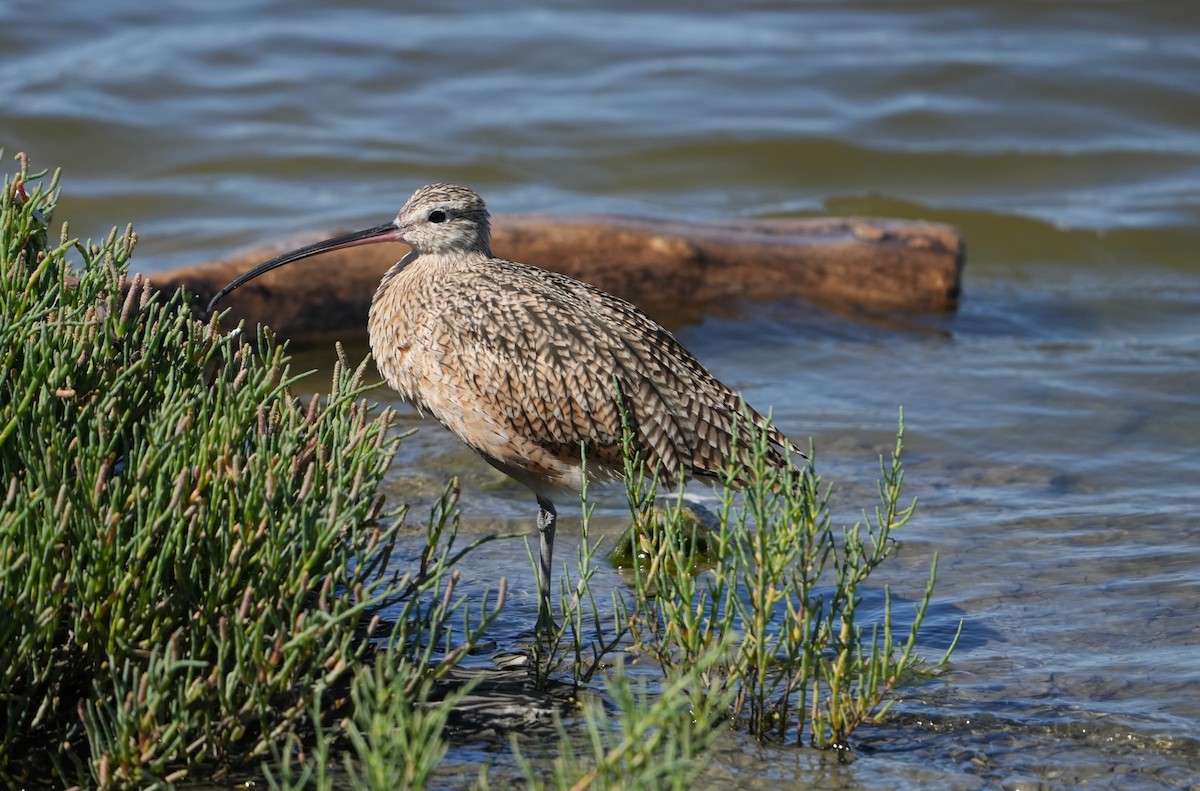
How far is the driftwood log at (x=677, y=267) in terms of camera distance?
812 cm

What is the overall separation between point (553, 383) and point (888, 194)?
7710mm

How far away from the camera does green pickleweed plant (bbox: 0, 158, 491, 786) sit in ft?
11.7

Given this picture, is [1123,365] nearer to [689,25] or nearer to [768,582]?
[768,582]

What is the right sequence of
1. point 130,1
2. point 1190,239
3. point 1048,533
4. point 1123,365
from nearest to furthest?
point 1048,533
point 1123,365
point 1190,239
point 130,1

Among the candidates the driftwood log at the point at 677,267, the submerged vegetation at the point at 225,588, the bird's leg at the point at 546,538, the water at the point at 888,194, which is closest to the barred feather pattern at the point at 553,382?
the bird's leg at the point at 546,538

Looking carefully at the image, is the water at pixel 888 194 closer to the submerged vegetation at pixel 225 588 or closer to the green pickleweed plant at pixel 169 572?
the submerged vegetation at pixel 225 588

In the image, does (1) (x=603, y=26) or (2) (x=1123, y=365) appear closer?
(2) (x=1123, y=365)

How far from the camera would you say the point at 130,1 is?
1556 centimetres

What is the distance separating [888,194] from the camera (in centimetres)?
1230

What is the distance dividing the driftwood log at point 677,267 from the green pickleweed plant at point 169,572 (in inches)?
152

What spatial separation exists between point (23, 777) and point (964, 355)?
615 centimetres

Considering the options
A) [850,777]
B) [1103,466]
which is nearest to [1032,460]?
[1103,466]

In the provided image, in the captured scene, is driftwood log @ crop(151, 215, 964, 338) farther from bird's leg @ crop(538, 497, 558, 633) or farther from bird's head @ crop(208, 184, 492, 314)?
bird's leg @ crop(538, 497, 558, 633)

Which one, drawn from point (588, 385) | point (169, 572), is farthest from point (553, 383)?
point (169, 572)
